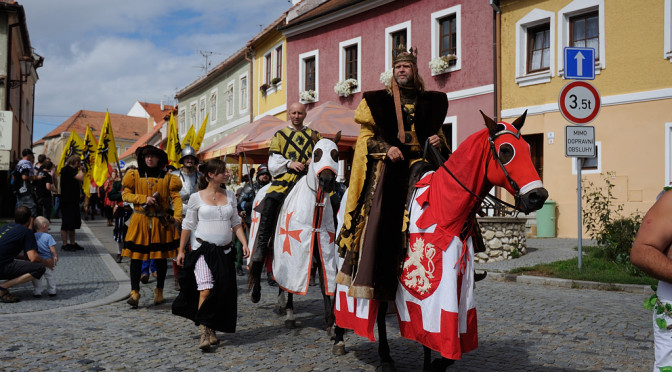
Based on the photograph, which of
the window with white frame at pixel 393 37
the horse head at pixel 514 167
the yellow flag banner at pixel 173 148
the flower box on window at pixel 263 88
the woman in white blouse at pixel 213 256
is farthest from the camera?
the flower box on window at pixel 263 88

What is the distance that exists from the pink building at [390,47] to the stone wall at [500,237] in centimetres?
715

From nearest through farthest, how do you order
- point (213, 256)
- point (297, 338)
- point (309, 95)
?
point (213, 256)
point (297, 338)
point (309, 95)

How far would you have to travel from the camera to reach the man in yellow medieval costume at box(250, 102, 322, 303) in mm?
7125

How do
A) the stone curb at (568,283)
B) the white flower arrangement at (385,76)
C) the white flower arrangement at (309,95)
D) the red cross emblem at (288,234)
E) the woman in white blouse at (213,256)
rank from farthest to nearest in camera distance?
the white flower arrangement at (309,95)
the white flower arrangement at (385,76)
the stone curb at (568,283)
the red cross emblem at (288,234)
the woman in white blouse at (213,256)

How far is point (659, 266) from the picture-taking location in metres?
2.63

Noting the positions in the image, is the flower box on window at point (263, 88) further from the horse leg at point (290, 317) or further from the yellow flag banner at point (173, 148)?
the horse leg at point (290, 317)

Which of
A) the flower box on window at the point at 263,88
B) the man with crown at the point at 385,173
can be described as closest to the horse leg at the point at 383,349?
the man with crown at the point at 385,173

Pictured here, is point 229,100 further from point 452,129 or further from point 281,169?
point 281,169

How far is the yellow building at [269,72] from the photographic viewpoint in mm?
28917

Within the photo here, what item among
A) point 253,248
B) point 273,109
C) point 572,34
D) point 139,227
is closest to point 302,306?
point 253,248

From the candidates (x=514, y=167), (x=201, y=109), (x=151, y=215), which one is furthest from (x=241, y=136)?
(x=201, y=109)

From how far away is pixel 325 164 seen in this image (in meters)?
6.16

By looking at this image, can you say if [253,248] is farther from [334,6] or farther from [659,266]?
[334,6]

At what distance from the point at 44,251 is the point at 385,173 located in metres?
6.29
